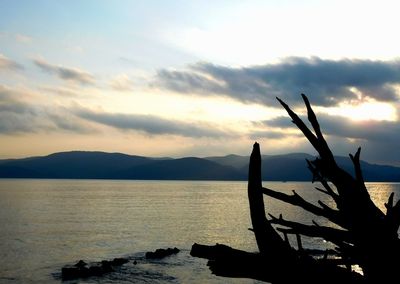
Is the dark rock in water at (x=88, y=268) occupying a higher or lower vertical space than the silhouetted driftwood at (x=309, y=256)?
lower

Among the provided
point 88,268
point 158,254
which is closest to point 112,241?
point 158,254

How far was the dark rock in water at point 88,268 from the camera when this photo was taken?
161 feet

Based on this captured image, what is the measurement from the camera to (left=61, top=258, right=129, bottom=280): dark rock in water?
4916 cm

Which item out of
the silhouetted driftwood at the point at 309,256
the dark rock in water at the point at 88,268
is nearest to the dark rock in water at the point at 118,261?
the dark rock in water at the point at 88,268

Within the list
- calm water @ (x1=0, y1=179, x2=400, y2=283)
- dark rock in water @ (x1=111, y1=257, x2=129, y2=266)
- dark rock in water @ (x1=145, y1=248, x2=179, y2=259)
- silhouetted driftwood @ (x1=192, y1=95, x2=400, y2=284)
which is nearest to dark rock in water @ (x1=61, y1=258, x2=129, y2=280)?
dark rock in water @ (x1=111, y1=257, x2=129, y2=266)

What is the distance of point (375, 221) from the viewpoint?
3.56 metres

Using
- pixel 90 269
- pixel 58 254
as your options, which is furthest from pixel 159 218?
pixel 90 269

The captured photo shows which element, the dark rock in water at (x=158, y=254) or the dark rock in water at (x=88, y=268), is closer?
the dark rock in water at (x=88, y=268)

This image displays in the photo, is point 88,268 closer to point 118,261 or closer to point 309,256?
point 118,261

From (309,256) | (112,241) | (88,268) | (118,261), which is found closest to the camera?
(309,256)

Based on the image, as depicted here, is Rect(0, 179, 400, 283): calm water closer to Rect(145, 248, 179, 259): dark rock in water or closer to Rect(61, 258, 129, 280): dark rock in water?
Rect(61, 258, 129, 280): dark rock in water

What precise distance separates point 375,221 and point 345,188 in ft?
1.20

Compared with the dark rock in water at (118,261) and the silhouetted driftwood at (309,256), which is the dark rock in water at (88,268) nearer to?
the dark rock in water at (118,261)

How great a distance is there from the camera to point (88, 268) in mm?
51938
